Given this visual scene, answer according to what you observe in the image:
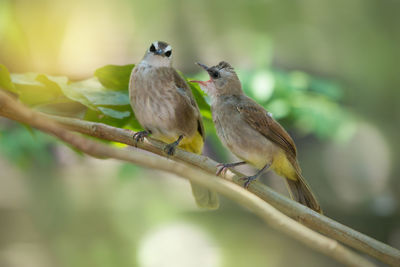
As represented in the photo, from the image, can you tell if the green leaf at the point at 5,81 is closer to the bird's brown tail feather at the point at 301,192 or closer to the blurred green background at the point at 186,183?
the bird's brown tail feather at the point at 301,192

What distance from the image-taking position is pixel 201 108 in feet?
2.70

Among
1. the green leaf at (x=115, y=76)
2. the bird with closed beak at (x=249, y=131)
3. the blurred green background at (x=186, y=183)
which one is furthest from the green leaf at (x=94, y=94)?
the blurred green background at (x=186, y=183)

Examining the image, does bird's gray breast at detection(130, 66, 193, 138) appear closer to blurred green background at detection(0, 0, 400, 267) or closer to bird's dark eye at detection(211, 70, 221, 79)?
bird's dark eye at detection(211, 70, 221, 79)

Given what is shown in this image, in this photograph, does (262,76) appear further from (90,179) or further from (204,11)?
(90,179)

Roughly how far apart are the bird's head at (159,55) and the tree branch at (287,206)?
8.2 inches

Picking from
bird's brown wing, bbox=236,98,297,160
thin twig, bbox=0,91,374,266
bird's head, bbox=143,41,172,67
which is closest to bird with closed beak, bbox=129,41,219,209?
bird's head, bbox=143,41,172,67

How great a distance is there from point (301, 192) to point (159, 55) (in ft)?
1.07

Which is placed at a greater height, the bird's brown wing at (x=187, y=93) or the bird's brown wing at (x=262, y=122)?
the bird's brown wing at (x=187, y=93)

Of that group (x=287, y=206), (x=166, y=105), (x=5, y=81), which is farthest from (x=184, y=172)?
(x=166, y=105)

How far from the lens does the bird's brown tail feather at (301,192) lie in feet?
2.28

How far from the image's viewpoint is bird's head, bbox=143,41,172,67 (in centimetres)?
81

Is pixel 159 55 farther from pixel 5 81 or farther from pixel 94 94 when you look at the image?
pixel 5 81

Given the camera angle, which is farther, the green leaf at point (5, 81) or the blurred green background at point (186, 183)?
the blurred green background at point (186, 183)

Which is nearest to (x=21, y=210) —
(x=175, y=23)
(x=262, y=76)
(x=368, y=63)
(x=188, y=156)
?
(x=175, y=23)
